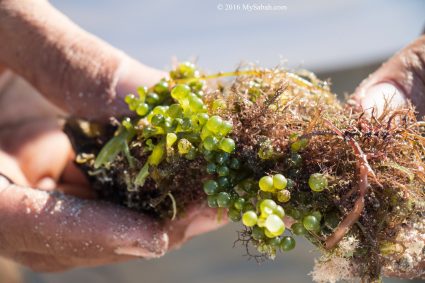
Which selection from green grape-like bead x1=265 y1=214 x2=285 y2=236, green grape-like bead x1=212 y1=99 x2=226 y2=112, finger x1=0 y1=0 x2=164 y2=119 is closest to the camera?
green grape-like bead x1=265 y1=214 x2=285 y2=236

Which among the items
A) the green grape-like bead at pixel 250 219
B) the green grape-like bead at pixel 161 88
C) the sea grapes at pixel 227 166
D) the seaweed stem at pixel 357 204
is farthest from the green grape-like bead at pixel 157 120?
the seaweed stem at pixel 357 204

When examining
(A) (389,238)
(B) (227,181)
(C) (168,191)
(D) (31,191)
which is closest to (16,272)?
(D) (31,191)

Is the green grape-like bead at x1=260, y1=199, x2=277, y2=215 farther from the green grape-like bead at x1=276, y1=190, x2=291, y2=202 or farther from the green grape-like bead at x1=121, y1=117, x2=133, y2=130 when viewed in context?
the green grape-like bead at x1=121, y1=117, x2=133, y2=130

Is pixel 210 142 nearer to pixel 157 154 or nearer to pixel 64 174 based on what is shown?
pixel 157 154

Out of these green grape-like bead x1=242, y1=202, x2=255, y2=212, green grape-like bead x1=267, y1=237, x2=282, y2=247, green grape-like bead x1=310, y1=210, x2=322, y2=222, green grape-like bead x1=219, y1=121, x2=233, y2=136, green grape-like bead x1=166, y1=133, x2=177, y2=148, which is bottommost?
green grape-like bead x1=267, y1=237, x2=282, y2=247

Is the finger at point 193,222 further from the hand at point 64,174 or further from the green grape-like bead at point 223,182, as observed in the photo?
the green grape-like bead at point 223,182

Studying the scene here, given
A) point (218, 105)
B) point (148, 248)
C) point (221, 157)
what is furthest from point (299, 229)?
point (148, 248)

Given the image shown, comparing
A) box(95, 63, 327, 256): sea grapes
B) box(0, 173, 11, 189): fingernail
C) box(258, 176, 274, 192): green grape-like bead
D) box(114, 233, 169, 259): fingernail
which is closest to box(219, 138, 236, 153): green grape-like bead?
box(95, 63, 327, 256): sea grapes
